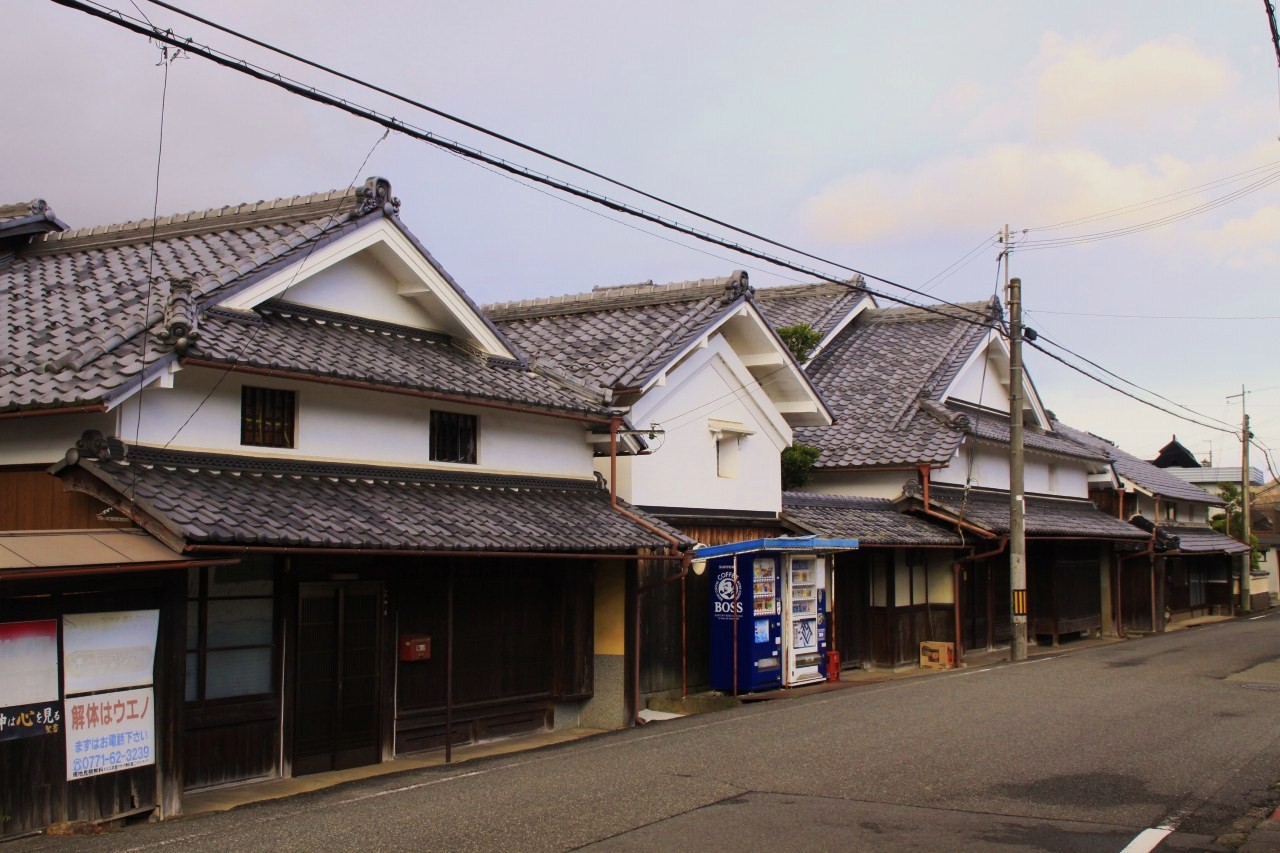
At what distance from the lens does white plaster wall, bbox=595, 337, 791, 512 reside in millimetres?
19438

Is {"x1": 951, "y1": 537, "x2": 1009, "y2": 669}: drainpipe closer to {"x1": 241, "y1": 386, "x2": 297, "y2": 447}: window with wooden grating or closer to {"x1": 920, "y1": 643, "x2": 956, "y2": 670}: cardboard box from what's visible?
{"x1": 920, "y1": 643, "x2": 956, "y2": 670}: cardboard box

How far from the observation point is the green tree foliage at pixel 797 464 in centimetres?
2577

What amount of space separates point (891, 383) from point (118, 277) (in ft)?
64.2

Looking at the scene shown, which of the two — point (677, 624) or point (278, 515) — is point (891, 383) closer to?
point (677, 624)

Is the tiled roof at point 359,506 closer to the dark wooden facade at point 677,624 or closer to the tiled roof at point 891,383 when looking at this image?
the dark wooden facade at point 677,624

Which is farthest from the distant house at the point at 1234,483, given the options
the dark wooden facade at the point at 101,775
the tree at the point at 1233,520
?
the dark wooden facade at the point at 101,775

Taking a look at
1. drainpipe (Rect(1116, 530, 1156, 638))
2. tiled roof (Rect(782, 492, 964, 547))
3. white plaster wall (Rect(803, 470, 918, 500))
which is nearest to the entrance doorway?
tiled roof (Rect(782, 492, 964, 547))

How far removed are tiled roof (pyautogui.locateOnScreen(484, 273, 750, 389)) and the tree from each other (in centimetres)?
4187

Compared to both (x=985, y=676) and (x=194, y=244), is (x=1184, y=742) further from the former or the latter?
(x=194, y=244)

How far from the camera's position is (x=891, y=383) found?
98.2 ft

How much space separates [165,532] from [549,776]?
458 centimetres

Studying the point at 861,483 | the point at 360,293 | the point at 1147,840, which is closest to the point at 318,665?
the point at 360,293

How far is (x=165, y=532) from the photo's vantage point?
11.0 m

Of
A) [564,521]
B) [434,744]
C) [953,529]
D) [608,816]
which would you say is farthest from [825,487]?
[608,816]
